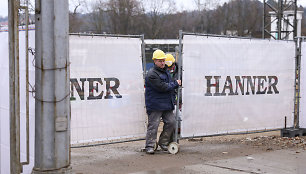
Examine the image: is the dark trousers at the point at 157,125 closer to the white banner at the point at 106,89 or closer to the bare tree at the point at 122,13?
the white banner at the point at 106,89

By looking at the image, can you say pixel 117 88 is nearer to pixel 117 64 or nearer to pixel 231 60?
pixel 117 64

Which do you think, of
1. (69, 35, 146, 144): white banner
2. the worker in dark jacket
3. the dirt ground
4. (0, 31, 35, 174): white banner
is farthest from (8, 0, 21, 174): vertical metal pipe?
the worker in dark jacket

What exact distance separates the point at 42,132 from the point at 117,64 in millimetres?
3124

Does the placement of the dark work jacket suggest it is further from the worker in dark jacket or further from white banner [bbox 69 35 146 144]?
white banner [bbox 69 35 146 144]

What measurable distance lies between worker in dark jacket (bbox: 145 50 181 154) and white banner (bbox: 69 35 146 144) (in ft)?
0.82

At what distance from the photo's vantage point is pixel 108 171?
20.8 feet

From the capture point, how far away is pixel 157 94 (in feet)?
24.1

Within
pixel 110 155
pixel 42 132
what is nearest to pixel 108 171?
pixel 110 155

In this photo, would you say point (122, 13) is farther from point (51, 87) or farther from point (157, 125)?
point (51, 87)

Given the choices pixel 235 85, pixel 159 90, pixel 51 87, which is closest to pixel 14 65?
pixel 51 87

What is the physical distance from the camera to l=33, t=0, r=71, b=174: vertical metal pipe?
419cm

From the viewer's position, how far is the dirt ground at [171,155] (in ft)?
21.7

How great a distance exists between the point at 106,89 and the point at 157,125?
1064 mm

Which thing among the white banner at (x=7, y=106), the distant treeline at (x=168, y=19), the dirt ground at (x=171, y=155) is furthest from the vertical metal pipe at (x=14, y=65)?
the distant treeline at (x=168, y=19)
